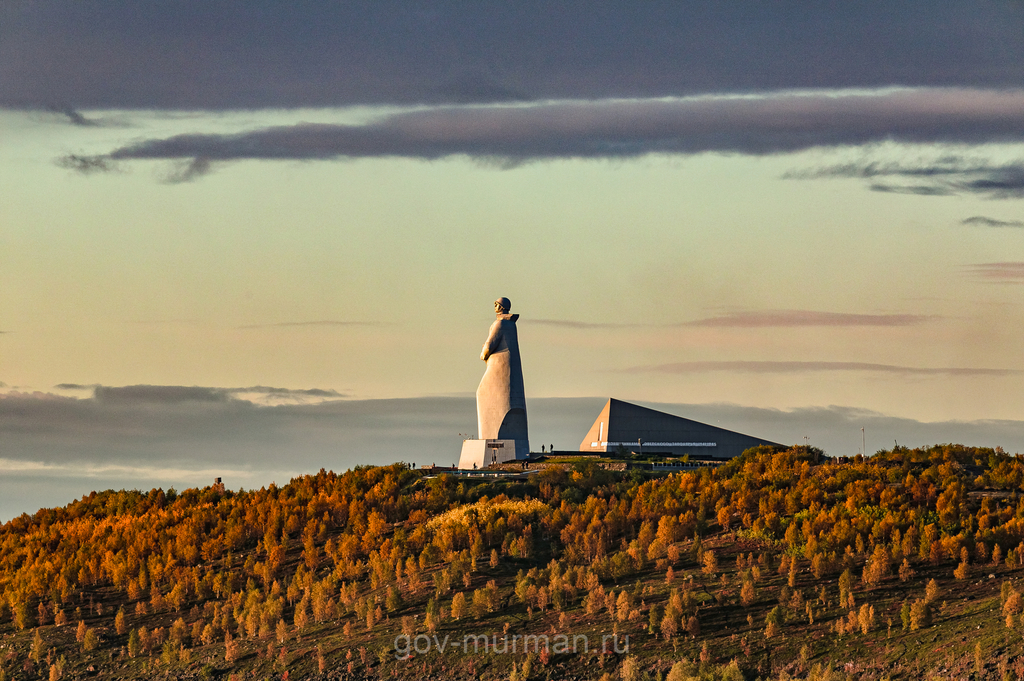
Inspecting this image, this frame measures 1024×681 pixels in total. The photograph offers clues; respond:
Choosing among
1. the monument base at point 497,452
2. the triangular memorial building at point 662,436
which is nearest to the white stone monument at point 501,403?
the monument base at point 497,452

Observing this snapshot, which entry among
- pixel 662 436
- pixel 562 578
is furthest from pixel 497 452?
pixel 562 578

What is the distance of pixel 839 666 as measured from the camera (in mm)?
31469

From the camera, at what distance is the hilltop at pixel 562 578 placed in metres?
33.2

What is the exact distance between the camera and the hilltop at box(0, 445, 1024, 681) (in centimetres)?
3319

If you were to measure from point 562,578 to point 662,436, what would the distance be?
63.2 ft

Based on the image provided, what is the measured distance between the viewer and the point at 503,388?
173ft

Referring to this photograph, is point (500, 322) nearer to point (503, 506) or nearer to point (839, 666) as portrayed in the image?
point (503, 506)

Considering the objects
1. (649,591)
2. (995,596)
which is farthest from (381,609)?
(995,596)

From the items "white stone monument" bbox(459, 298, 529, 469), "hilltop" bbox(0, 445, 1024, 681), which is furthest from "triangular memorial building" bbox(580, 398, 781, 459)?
"hilltop" bbox(0, 445, 1024, 681)

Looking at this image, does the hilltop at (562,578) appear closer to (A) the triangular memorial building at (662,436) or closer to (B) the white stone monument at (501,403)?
(B) the white stone monument at (501,403)

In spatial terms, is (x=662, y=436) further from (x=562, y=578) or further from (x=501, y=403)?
(x=562, y=578)

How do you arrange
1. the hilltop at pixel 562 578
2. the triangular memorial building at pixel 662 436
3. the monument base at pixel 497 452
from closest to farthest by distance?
the hilltop at pixel 562 578
the monument base at pixel 497 452
the triangular memorial building at pixel 662 436

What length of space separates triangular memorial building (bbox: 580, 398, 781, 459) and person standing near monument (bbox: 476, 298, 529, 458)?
175 inches

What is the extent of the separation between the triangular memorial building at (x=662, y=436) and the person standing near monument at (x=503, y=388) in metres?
4.43
